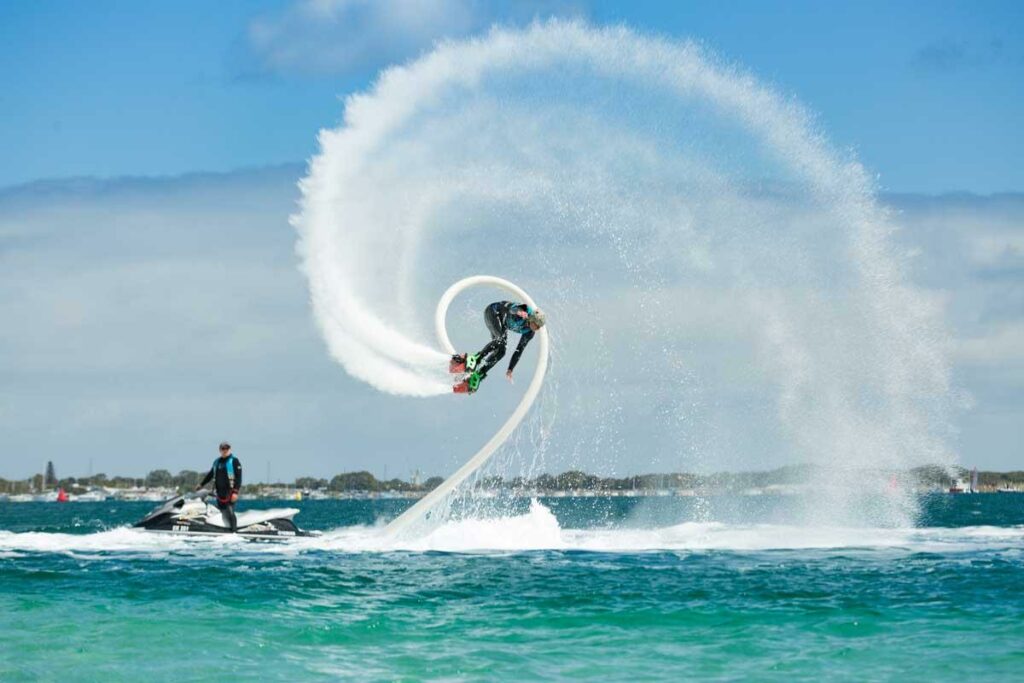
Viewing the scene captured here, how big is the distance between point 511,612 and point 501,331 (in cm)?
763

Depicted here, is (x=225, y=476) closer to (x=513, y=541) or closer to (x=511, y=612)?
(x=513, y=541)

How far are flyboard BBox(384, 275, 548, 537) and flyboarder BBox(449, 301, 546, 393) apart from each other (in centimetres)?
93

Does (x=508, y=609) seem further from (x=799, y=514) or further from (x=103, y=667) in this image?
(x=799, y=514)

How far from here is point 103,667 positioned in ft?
49.7

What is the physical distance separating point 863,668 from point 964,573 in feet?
34.6

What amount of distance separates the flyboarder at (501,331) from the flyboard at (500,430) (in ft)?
3.05

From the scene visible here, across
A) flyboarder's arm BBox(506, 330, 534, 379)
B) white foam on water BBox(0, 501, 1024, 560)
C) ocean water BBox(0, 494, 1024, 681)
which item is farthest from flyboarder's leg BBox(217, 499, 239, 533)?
flyboarder's arm BBox(506, 330, 534, 379)

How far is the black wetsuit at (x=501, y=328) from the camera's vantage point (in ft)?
81.9

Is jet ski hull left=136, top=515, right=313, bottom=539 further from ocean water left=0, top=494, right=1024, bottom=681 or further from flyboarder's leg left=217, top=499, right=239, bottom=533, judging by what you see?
ocean water left=0, top=494, right=1024, bottom=681

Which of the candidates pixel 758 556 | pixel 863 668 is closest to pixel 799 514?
pixel 758 556

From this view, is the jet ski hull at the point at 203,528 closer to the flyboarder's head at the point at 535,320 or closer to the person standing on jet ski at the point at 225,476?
the person standing on jet ski at the point at 225,476

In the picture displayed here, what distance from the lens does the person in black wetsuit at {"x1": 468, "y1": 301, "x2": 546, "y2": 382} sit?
2497 cm

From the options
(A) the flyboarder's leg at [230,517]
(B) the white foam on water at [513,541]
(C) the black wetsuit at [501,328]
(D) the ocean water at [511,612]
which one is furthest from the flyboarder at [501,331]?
(A) the flyboarder's leg at [230,517]

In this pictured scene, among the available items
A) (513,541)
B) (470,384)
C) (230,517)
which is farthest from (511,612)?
(230,517)
